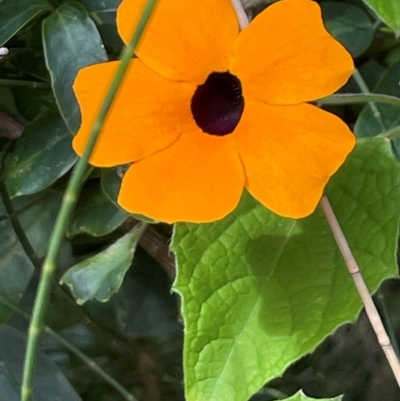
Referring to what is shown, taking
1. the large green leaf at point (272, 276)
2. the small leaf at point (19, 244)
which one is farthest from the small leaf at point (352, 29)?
the small leaf at point (19, 244)

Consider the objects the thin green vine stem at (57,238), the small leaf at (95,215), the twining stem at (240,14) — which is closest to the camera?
the thin green vine stem at (57,238)

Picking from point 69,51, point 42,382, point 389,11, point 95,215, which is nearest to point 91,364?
point 42,382

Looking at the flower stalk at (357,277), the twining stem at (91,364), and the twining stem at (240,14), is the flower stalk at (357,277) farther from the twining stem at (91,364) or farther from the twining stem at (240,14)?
the twining stem at (91,364)

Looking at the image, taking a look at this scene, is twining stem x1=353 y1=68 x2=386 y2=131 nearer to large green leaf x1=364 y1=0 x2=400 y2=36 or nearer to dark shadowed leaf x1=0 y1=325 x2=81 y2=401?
large green leaf x1=364 y1=0 x2=400 y2=36

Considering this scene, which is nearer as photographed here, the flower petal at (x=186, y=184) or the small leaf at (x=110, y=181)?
the flower petal at (x=186, y=184)

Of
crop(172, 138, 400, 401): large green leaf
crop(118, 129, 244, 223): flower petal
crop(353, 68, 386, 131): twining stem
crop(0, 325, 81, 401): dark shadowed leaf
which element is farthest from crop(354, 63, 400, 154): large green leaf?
crop(0, 325, 81, 401): dark shadowed leaf

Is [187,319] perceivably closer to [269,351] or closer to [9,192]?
[269,351]

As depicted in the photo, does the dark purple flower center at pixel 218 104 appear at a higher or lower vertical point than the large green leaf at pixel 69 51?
lower

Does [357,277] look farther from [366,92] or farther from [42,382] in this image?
[42,382]
